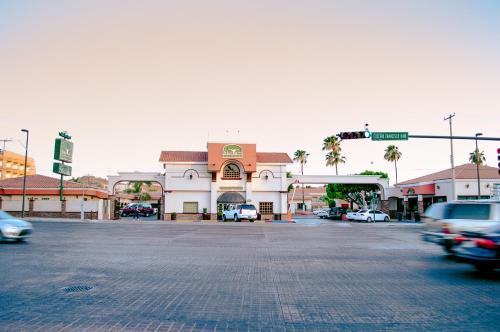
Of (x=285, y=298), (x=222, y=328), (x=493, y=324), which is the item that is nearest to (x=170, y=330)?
(x=222, y=328)

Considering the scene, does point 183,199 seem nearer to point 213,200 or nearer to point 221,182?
point 213,200

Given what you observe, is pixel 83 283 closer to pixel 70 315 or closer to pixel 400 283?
pixel 70 315

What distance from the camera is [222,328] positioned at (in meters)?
5.25

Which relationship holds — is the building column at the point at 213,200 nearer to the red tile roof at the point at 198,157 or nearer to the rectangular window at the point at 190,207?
the rectangular window at the point at 190,207

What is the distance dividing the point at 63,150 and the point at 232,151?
18073 mm

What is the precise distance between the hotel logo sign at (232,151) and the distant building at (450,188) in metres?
22.6

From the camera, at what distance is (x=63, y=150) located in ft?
131

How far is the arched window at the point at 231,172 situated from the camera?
44.8m

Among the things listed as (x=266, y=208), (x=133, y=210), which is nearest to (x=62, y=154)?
(x=133, y=210)

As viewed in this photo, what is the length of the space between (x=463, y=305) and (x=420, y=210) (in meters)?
43.3

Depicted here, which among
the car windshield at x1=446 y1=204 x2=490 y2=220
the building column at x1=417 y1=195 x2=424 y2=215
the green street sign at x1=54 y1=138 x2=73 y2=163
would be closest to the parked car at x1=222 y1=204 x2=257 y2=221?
the green street sign at x1=54 y1=138 x2=73 y2=163

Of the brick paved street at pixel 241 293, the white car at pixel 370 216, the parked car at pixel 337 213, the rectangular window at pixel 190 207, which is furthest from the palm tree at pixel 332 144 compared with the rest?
the brick paved street at pixel 241 293

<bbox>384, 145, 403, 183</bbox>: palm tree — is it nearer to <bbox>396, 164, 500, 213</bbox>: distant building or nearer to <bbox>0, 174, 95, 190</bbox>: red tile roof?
<bbox>396, 164, 500, 213</bbox>: distant building

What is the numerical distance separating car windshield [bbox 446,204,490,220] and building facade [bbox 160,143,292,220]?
1287 inches
